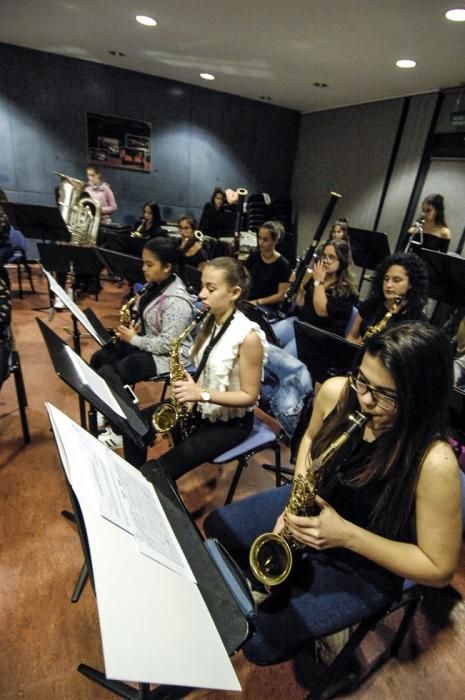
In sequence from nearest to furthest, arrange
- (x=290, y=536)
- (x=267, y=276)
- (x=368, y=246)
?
(x=290, y=536), (x=267, y=276), (x=368, y=246)

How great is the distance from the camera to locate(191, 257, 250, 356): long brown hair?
194 cm

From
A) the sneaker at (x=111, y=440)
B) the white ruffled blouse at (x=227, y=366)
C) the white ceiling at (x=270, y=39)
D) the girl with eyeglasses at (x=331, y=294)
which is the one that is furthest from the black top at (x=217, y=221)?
the white ruffled blouse at (x=227, y=366)

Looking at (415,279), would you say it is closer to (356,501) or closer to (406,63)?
(356,501)

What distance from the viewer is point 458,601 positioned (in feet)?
6.35

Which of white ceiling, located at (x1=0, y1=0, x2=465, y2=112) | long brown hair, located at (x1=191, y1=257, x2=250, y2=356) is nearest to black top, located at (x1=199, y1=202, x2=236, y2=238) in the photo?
→ white ceiling, located at (x1=0, y1=0, x2=465, y2=112)

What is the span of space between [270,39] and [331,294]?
10.2 ft

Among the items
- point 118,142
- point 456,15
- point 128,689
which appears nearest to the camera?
point 128,689

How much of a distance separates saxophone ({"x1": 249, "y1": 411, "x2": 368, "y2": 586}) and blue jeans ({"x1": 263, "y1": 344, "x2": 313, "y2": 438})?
32.9 inches

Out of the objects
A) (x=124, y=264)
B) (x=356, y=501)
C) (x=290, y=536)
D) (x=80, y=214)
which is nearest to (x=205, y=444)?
(x=290, y=536)

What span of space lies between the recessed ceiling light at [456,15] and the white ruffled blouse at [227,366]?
3.16 meters

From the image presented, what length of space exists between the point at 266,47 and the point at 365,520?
16.8 ft

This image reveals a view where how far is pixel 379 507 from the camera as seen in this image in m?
1.19

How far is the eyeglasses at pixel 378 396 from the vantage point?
1.12m

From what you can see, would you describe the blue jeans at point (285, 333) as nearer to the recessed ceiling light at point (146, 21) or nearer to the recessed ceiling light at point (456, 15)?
the recessed ceiling light at point (456, 15)
